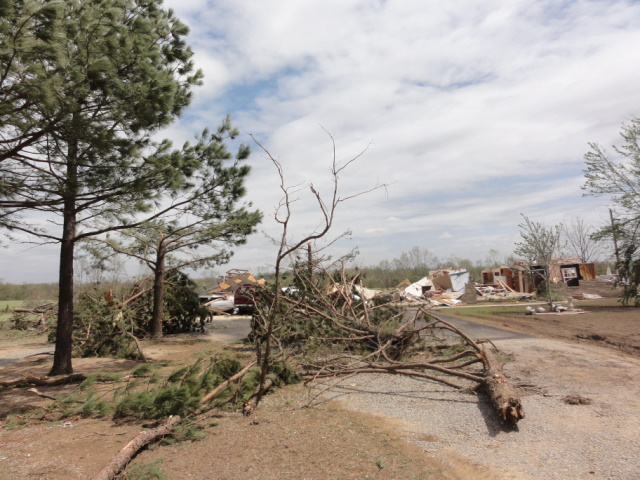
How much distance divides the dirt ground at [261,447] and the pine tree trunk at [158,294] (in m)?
6.40

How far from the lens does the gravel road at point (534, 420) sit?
360cm

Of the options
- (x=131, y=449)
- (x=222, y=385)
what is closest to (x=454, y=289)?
(x=222, y=385)

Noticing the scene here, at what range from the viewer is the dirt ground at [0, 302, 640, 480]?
3.70 metres

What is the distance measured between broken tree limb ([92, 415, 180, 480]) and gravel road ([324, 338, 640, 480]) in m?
2.38

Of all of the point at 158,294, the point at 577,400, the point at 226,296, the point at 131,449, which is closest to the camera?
the point at 131,449

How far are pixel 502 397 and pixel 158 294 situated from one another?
434 inches

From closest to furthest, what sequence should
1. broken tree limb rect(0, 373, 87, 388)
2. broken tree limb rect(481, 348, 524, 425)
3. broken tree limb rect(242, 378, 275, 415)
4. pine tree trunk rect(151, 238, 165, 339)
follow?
broken tree limb rect(481, 348, 524, 425)
broken tree limb rect(242, 378, 275, 415)
broken tree limb rect(0, 373, 87, 388)
pine tree trunk rect(151, 238, 165, 339)

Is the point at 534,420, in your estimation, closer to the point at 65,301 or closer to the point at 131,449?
the point at 131,449

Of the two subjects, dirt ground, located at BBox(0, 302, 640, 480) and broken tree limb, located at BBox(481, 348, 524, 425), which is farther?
broken tree limb, located at BBox(481, 348, 524, 425)

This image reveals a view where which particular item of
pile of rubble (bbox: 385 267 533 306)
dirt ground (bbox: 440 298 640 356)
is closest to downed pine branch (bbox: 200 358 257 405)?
dirt ground (bbox: 440 298 640 356)

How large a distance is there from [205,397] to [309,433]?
5.77 ft

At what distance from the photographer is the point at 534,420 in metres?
4.70

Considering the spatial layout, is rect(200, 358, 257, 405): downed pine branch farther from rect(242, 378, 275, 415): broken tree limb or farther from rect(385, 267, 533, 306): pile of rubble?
rect(385, 267, 533, 306): pile of rubble

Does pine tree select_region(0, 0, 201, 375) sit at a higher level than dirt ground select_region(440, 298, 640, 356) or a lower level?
higher
